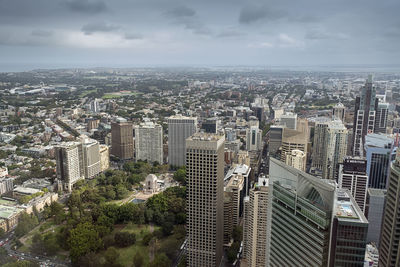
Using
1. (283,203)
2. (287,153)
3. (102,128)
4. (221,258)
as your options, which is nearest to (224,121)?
(102,128)

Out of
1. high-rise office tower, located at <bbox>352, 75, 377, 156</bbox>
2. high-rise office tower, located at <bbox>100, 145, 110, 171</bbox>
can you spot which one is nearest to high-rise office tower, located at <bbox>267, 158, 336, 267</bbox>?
high-rise office tower, located at <bbox>352, 75, 377, 156</bbox>

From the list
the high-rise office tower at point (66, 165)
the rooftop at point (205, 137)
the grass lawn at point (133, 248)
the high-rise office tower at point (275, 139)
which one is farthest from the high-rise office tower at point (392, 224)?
the high-rise office tower at point (66, 165)

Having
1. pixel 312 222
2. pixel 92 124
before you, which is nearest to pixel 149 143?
pixel 92 124

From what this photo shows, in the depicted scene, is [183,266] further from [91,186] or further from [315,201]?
[91,186]

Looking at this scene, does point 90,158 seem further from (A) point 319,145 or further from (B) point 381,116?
(B) point 381,116

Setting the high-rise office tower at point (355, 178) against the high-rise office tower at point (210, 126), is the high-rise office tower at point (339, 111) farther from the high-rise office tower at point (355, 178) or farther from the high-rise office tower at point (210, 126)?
the high-rise office tower at point (355, 178)

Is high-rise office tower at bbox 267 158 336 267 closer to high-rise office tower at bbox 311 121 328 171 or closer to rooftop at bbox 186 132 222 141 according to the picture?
rooftop at bbox 186 132 222 141
